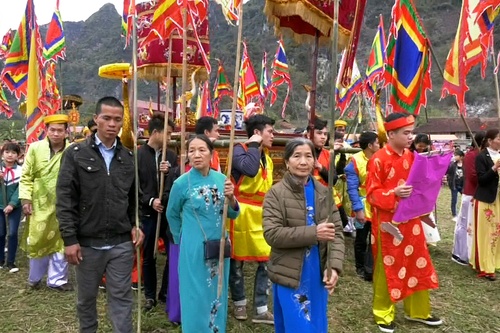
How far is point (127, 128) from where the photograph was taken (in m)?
3.41

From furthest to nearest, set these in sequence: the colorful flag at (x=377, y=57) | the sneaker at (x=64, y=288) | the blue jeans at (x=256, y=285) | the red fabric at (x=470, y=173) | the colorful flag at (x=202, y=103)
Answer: the colorful flag at (x=377, y=57), the colorful flag at (x=202, y=103), the red fabric at (x=470, y=173), the sneaker at (x=64, y=288), the blue jeans at (x=256, y=285)

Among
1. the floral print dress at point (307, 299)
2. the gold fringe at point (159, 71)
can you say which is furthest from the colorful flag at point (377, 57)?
the floral print dress at point (307, 299)

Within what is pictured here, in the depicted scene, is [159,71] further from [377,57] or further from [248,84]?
[248,84]

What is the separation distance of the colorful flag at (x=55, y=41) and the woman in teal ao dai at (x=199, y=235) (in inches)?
223

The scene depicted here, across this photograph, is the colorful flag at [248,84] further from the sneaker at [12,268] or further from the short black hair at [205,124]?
the short black hair at [205,124]

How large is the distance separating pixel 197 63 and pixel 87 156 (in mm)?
4036

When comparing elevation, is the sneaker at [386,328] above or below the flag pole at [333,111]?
below

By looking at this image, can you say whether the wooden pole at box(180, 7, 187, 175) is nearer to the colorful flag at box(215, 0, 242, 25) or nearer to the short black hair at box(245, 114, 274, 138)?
the colorful flag at box(215, 0, 242, 25)

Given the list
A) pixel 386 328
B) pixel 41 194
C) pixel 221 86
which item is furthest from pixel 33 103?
pixel 221 86

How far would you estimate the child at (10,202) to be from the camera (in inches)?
205

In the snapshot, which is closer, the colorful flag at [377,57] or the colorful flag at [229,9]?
the colorful flag at [229,9]

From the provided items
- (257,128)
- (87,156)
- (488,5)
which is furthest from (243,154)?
(488,5)

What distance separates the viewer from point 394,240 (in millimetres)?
3625

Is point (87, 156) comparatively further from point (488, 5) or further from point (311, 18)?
point (488, 5)
